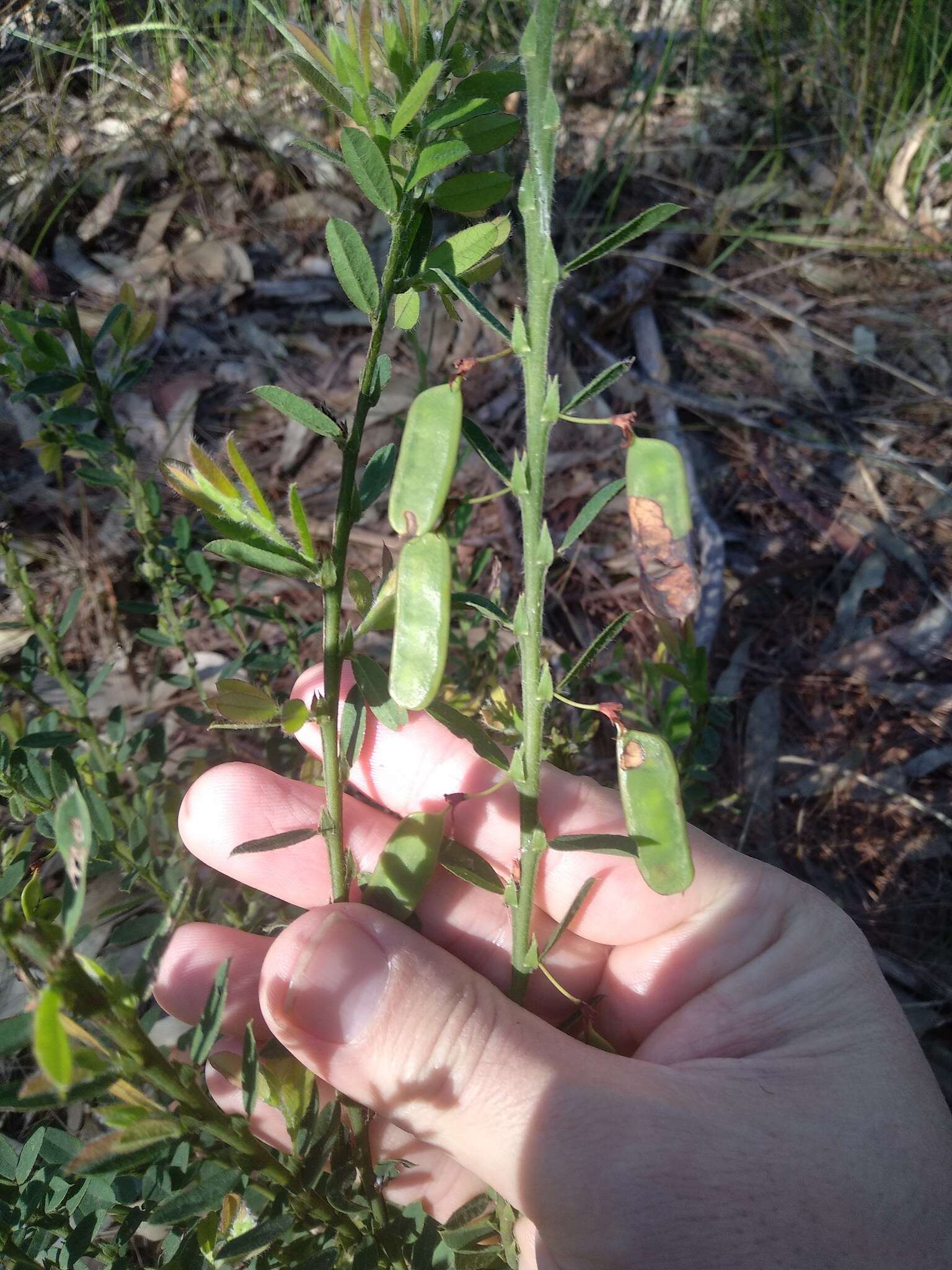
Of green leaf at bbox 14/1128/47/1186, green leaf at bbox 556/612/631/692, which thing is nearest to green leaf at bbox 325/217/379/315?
green leaf at bbox 556/612/631/692

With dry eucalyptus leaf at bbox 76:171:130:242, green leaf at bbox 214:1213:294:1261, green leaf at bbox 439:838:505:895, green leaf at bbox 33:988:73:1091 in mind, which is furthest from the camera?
dry eucalyptus leaf at bbox 76:171:130:242

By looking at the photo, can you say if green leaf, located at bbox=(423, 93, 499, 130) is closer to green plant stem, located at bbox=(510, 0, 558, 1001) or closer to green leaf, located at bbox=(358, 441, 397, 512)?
green plant stem, located at bbox=(510, 0, 558, 1001)

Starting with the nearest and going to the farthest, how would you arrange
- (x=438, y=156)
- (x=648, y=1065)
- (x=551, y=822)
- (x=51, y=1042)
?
(x=51, y=1042) < (x=438, y=156) < (x=648, y=1065) < (x=551, y=822)

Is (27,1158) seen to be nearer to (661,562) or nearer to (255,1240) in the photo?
(255,1240)

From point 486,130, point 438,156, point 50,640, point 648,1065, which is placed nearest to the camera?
point 438,156

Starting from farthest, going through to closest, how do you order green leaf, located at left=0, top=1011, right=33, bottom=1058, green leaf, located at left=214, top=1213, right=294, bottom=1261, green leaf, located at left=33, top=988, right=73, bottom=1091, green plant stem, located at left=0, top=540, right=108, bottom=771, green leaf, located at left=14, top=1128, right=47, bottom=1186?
green plant stem, located at left=0, top=540, right=108, bottom=771 < green leaf, located at left=14, top=1128, right=47, bottom=1186 < green leaf, located at left=214, top=1213, right=294, bottom=1261 < green leaf, located at left=0, top=1011, right=33, bottom=1058 < green leaf, located at left=33, top=988, right=73, bottom=1091

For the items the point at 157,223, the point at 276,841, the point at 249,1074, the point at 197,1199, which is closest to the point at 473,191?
the point at 276,841

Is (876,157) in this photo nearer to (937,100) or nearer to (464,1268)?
(937,100)

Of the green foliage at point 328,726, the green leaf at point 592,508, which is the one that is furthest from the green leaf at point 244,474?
the green leaf at point 592,508
